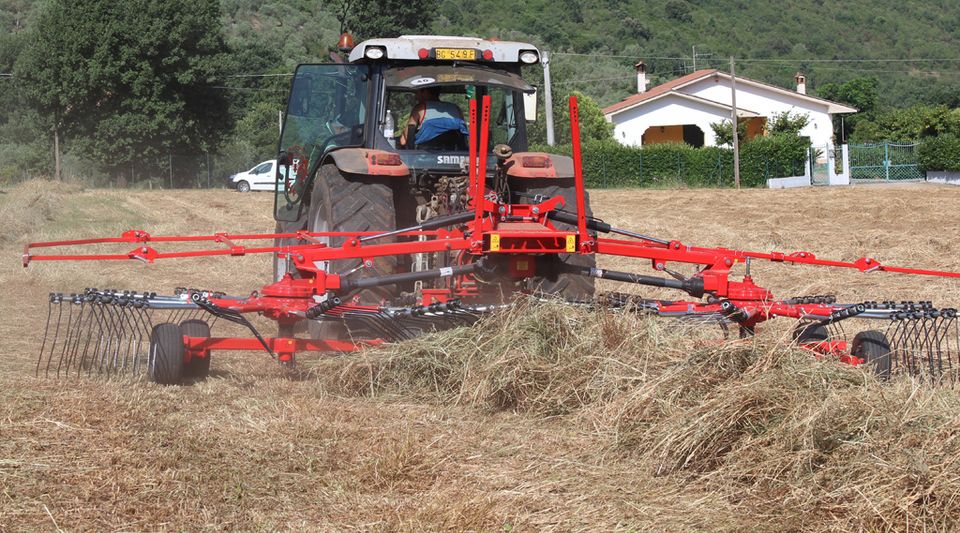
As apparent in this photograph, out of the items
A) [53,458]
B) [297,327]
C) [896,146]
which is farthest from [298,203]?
[896,146]

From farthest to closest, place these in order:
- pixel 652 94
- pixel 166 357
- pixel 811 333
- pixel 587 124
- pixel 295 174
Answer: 1. pixel 652 94
2. pixel 587 124
3. pixel 295 174
4. pixel 811 333
5. pixel 166 357

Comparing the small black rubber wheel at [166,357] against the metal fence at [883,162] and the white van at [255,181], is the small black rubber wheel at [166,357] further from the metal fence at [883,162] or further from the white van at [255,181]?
the metal fence at [883,162]

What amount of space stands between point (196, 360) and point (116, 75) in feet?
116

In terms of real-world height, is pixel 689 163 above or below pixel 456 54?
above

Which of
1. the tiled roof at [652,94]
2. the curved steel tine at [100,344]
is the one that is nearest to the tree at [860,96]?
the tiled roof at [652,94]

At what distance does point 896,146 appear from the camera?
1505 inches

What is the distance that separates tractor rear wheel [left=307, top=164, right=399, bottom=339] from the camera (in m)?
6.82

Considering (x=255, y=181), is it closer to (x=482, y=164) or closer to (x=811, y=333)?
(x=482, y=164)

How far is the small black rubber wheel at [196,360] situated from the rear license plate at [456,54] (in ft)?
8.11

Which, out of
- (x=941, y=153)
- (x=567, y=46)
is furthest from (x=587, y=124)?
(x=567, y=46)

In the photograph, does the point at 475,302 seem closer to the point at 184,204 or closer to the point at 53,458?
the point at 53,458

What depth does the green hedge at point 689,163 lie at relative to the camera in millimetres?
35219

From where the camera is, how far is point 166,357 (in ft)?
20.1

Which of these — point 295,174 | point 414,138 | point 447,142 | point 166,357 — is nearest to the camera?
point 166,357
